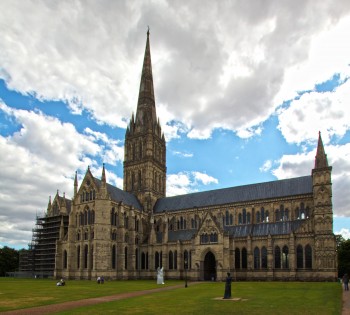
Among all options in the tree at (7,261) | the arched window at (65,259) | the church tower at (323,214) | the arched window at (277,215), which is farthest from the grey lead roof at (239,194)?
the tree at (7,261)

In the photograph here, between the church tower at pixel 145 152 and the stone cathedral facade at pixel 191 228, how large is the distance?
9.7 inches

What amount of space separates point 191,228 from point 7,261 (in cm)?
6603

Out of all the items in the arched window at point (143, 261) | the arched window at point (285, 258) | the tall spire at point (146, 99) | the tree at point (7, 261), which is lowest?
the tree at point (7, 261)

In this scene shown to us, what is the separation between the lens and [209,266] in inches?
2719

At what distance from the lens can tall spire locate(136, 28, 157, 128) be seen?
93625 mm

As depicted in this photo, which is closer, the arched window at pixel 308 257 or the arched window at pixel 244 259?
the arched window at pixel 308 257

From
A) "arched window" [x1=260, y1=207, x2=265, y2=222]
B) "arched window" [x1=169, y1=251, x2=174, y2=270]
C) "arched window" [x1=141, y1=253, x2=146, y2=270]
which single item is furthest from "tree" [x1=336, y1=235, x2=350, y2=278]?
"arched window" [x1=141, y1=253, x2=146, y2=270]

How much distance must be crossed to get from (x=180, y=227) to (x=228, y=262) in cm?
1966

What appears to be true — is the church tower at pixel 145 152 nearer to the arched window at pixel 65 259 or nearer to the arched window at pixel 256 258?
the arched window at pixel 65 259

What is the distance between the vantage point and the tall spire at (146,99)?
93625mm

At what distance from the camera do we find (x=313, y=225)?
62250mm

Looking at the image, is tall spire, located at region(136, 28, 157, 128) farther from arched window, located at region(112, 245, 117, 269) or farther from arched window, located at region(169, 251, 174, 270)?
arched window, located at region(169, 251, 174, 270)

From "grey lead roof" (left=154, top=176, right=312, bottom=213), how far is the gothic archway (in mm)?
12601

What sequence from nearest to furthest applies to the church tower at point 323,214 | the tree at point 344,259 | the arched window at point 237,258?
the church tower at point 323,214
the arched window at point 237,258
the tree at point 344,259
